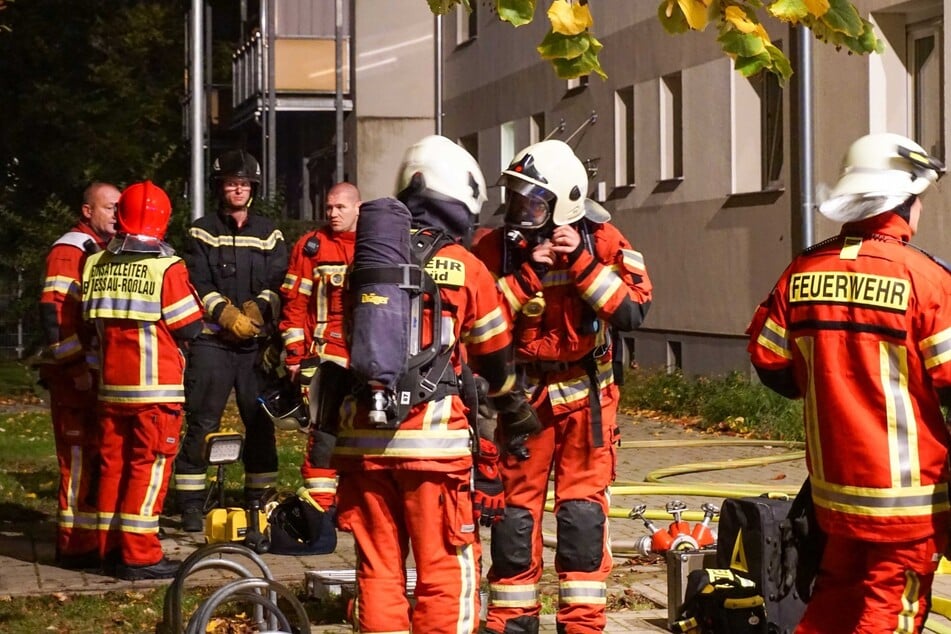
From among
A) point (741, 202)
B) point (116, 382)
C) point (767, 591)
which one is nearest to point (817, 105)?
point (741, 202)

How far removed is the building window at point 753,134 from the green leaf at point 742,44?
13167 mm

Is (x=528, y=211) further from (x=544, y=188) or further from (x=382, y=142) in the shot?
(x=382, y=142)

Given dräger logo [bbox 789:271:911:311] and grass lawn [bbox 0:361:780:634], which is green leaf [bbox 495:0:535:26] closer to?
dräger logo [bbox 789:271:911:311]

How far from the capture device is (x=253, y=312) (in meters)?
9.95

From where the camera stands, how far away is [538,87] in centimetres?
2566

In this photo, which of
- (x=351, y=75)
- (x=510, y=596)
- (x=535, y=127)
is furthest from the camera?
(x=351, y=75)

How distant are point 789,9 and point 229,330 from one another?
18.2 ft

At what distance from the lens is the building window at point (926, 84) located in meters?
15.4

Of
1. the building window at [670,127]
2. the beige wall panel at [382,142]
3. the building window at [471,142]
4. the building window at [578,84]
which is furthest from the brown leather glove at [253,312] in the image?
the beige wall panel at [382,142]

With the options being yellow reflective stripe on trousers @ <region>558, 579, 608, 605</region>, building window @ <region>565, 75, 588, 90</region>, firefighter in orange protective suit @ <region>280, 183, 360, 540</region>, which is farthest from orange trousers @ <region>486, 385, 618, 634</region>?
building window @ <region>565, 75, 588, 90</region>

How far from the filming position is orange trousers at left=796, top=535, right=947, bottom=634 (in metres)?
5.21

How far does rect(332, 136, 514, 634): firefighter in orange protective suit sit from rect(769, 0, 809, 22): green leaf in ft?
4.38

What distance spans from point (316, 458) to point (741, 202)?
37.0 feet

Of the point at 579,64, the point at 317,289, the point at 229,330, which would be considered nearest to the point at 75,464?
the point at 229,330
